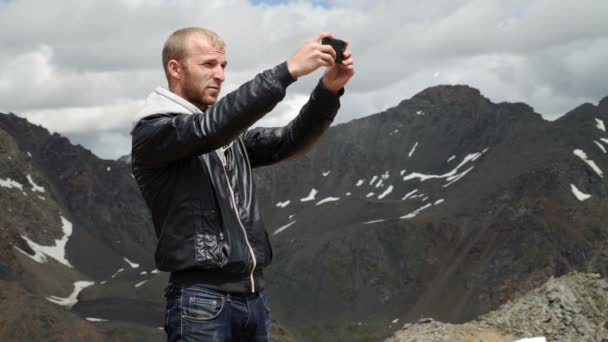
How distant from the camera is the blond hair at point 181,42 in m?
4.03

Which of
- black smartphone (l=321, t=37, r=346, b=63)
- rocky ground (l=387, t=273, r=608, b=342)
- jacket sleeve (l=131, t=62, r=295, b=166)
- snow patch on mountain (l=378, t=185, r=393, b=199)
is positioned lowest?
rocky ground (l=387, t=273, r=608, b=342)

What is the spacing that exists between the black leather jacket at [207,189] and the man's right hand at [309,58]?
51 mm

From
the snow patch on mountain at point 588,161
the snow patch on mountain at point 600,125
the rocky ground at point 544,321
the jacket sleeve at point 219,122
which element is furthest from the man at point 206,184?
the snow patch on mountain at point 600,125

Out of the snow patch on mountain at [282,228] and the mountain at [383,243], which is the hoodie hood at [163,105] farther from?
the snow patch on mountain at [282,228]

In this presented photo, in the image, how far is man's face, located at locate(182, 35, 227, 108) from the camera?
4016 mm

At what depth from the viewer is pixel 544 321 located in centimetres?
2330

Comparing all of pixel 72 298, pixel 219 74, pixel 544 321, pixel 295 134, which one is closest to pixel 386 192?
pixel 72 298

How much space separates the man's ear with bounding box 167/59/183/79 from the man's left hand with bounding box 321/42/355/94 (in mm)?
860

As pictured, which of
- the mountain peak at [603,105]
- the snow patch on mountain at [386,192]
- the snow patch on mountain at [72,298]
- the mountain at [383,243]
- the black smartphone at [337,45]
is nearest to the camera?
the black smartphone at [337,45]

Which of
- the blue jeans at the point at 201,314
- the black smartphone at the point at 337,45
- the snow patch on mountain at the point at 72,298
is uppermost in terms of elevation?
the snow patch on mountain at the point at 72,298

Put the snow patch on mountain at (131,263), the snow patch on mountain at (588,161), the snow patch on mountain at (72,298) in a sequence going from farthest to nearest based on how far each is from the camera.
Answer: the snow patch on mountain at (131,263) < the snow patch on mountain at (588,161) < the snow patch on mountain at (72,298)

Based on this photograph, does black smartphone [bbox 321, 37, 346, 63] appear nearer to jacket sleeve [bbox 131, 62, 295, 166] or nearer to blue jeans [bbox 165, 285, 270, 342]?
jacket sleeve [bbox 131, 62, 295, 166]

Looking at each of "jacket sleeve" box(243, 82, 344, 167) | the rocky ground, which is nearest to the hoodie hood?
"jacket sleeve" box(243, 82, 344, 167)

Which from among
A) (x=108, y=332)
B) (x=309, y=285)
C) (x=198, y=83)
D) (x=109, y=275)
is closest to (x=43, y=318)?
(x=108, y=332)
